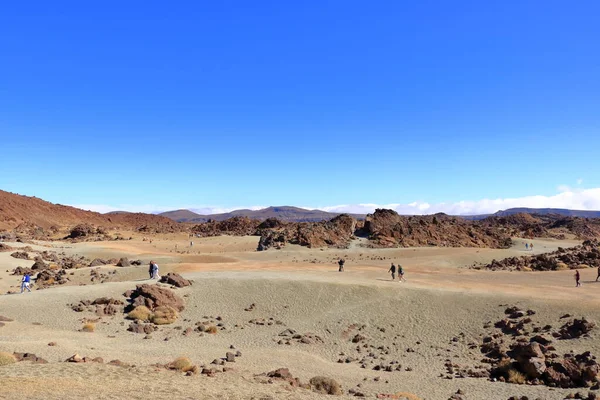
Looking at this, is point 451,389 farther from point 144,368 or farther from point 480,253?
point 480,253

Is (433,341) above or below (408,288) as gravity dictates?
below

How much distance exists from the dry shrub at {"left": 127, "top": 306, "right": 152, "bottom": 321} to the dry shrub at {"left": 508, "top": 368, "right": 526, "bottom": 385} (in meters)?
17.5

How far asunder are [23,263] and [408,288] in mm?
39743

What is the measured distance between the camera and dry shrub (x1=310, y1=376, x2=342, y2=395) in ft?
45.6

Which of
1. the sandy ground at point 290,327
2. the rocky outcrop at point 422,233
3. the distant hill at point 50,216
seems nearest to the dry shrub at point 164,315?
the sandy ground at point 290,327

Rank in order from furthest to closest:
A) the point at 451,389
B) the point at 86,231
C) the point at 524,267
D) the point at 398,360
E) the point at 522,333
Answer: the point at 86,231, the point at 524,267, the point at 522,333, the point at 398,360, the point at 451,389

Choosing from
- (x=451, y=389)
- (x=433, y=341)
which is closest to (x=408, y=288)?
(x=433, y=341)

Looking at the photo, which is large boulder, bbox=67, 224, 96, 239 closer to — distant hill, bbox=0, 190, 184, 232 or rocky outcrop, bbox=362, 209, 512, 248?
distant hill, bbox=0, 190, 184, 232

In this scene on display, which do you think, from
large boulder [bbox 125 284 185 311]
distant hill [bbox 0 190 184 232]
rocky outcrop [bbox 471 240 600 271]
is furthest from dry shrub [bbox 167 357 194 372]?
distant hill [bbox 0 190 184 232]

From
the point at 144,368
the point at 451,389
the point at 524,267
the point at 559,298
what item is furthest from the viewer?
the point at 524,267

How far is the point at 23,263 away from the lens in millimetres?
44375

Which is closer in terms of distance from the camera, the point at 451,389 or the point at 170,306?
the point at 451,389

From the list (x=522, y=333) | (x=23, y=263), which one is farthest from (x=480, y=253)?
(x=23, y=263)

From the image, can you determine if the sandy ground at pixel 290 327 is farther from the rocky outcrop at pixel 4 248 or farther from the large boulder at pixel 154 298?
the rocky outcrop at pixel 4 248
